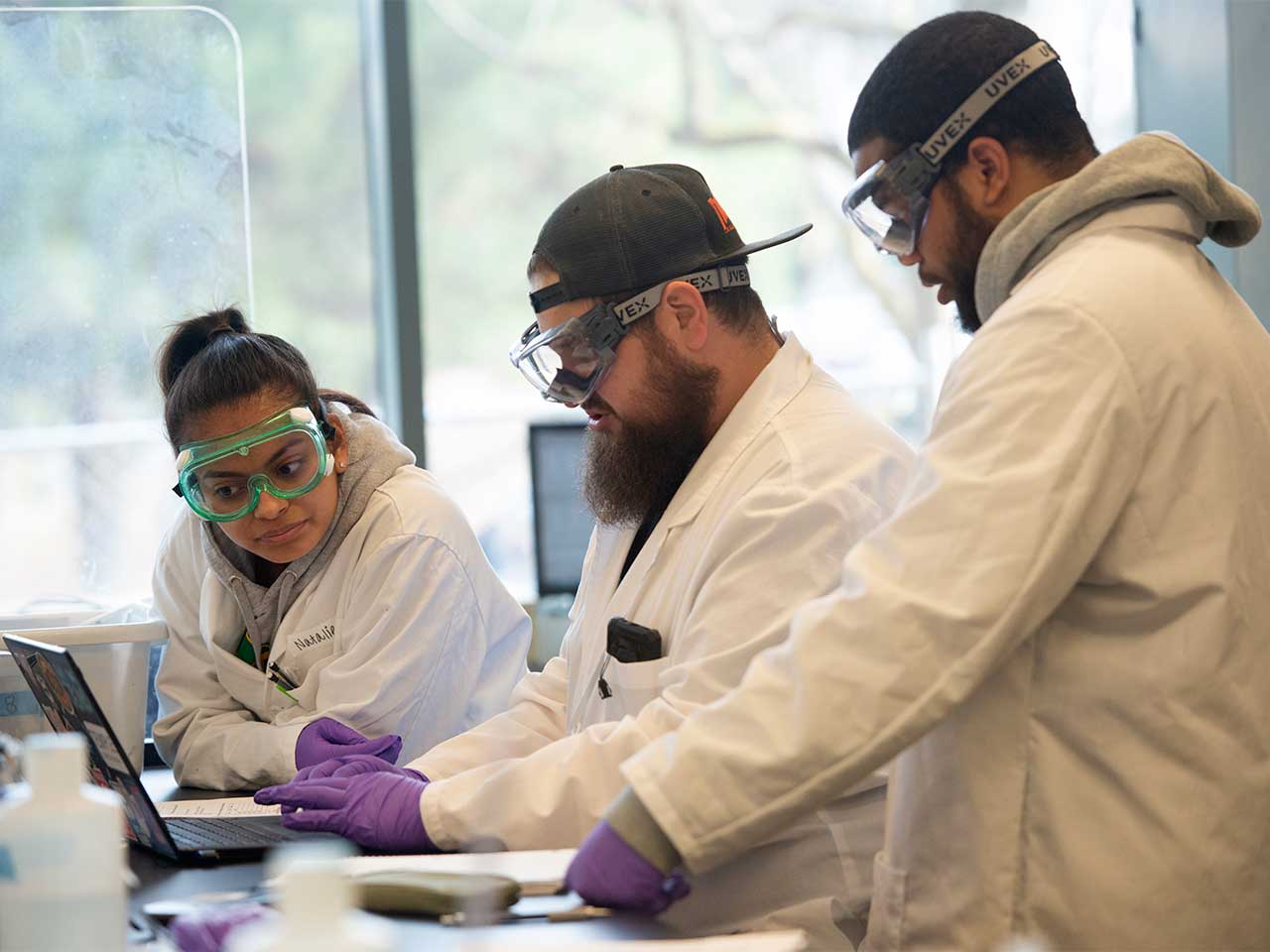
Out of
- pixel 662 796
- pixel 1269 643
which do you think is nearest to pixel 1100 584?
pixel 1269 643

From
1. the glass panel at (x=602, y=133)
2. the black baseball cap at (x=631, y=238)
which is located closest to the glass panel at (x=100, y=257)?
the glass panel at (x=602, y=133)

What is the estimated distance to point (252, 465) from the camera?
2.23m

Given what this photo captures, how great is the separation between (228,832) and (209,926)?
1.93 ft

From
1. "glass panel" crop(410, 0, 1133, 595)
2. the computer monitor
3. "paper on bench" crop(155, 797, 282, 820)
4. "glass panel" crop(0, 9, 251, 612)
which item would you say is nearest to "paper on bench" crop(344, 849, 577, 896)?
"paper on bench" crop(155, 797, 282, 820)

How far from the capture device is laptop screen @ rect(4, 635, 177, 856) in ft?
4.98

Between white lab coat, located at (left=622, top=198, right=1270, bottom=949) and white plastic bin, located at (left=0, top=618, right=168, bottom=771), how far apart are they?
3.73 ft

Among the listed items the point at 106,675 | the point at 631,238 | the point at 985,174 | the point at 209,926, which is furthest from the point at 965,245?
the point at 106,675

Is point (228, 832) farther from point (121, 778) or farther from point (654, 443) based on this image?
point (654, 443)

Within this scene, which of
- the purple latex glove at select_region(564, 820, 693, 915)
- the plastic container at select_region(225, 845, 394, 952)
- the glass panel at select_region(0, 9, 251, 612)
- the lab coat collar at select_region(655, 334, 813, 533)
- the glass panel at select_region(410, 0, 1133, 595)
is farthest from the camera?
the glass panel at select_region(410, 0, 1133, 595)

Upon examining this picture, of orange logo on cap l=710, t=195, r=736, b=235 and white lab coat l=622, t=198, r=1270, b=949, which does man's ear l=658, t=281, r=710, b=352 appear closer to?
orange logo on cap l=710, t=195, r=736, b=235

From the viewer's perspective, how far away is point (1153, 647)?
1318 mm

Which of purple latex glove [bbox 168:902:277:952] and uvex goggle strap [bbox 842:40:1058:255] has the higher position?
uvex goggle strap [bbox 842:40:1058:255]

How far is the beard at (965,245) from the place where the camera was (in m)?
1.55

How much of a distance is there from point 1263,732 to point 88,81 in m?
3.21
